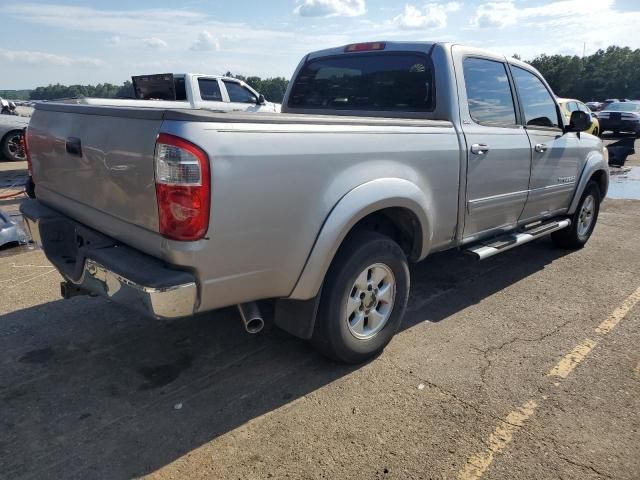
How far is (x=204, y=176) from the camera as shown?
89.7 inches

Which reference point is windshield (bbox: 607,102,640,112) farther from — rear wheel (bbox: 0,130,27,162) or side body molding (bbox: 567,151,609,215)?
rear wheel (bbox: 0,130,27,162)

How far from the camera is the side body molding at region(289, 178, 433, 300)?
280 cm

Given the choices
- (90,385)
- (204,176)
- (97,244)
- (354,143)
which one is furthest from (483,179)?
(90,385)

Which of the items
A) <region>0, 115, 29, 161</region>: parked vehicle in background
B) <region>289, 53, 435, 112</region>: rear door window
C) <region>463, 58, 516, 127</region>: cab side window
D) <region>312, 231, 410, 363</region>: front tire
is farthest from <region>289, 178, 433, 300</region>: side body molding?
<region>0, 115, 29, 161</region>: parked vehicle in background

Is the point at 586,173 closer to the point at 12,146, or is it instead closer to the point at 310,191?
the point at 310,191

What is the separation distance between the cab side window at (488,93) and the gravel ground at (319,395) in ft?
5.03

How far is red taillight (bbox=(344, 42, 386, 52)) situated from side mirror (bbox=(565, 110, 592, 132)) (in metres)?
2.11

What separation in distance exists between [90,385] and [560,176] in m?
4.50

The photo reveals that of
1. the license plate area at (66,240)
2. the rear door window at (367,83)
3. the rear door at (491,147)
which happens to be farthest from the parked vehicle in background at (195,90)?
the license plate area at (66,240)

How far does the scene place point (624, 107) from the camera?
22.1m

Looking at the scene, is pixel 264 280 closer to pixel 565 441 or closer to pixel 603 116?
pixel 565 441

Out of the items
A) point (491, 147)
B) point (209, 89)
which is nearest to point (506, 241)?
point (491, 147)

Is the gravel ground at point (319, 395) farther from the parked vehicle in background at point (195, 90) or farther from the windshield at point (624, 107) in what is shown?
the windshield at point (624, 107)

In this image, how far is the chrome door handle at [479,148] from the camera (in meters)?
3.77
